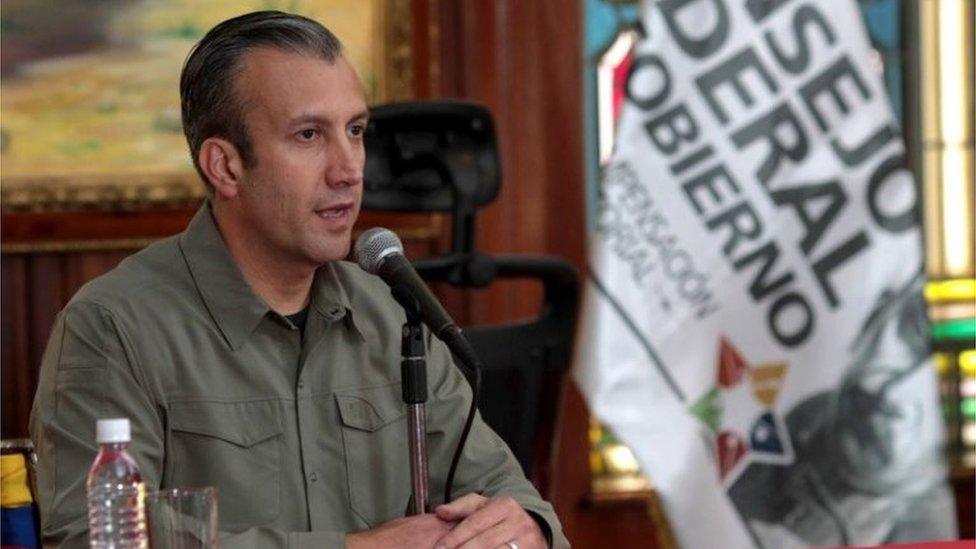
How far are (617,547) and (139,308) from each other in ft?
7.22

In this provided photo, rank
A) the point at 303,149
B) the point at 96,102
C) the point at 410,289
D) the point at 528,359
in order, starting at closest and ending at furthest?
the point at 410,289 < the point at 303,149 < the point at 528,359 < the point at 96,102

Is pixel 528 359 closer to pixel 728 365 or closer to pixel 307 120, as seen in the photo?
pixel 728 365

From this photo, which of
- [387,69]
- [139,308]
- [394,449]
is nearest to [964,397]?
[387,69]

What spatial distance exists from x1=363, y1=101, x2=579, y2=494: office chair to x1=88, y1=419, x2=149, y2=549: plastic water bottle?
4.43ft

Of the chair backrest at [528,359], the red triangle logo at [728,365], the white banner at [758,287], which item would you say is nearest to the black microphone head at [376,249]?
the chair backrest at [528,359]

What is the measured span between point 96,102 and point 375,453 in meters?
1.74

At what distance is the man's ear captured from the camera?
2.15 m

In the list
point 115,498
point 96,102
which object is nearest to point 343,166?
point 115,498

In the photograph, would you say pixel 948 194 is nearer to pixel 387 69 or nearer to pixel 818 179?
pixel 818 179

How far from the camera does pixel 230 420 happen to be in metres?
2.02

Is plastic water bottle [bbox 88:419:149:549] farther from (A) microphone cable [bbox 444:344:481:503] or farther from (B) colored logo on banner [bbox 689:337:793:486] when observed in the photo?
(B) colored logo on banner [bbox 689:337:793:486]

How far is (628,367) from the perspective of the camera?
12.1ft

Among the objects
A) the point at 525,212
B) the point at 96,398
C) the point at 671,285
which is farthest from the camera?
the point at 525,212

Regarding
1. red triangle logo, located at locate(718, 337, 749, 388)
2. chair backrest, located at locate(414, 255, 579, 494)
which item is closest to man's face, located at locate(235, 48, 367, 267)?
chair backrest, located at locate(414, 255, 579, 494)
